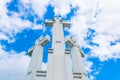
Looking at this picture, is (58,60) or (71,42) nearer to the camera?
(58,60)

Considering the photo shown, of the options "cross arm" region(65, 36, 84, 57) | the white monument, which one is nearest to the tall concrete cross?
the white monument

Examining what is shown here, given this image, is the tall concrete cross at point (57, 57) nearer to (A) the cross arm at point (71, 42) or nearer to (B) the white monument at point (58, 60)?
(B) the white monument at point (58, 60)

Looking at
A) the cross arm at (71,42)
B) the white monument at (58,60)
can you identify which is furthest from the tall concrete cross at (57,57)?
the cross arm at (71,42)

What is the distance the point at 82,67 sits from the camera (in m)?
12.2

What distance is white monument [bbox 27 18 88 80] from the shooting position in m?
11.1

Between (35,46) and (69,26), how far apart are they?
11.0ft

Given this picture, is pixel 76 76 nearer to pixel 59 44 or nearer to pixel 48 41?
pixel 59 44

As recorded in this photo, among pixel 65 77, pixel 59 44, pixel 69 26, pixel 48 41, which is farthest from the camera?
pixel 69 26

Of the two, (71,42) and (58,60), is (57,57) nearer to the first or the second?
Result: (58,60)

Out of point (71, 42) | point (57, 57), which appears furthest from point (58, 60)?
point (71, 42)

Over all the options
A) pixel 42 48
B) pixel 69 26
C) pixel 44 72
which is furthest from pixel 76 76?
pixel 69 26

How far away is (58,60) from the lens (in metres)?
11.7

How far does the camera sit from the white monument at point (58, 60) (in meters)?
11.1

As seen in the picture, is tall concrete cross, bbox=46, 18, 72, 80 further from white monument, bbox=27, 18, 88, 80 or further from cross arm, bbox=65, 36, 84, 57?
cross arm, bbox=65, 36, 84, 57
